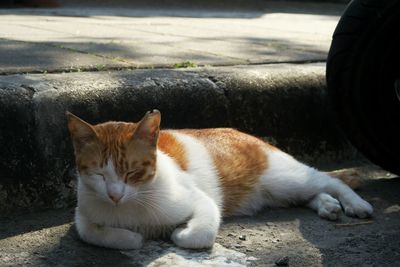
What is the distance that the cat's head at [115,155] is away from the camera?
2525mm

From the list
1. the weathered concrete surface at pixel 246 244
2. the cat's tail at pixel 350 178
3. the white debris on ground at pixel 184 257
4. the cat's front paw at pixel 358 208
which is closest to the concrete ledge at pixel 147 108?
the weathered concrete surface at pixel 246 244

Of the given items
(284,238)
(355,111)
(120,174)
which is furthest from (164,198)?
(355,111)

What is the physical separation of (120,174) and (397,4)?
148 centimetres

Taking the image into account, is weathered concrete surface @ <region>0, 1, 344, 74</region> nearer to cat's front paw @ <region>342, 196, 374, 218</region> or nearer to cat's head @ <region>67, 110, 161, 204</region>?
cat's head @ <region>67, 110, 161, 204</region>

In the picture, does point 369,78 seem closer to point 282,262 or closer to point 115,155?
point 282,262

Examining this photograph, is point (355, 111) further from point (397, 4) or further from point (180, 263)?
point (180, 263)

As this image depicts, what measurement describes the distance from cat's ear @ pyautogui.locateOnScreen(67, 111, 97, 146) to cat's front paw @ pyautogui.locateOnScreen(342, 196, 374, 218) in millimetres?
1203

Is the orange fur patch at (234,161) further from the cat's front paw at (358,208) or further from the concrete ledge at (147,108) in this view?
the cat's front paw at (358,208)

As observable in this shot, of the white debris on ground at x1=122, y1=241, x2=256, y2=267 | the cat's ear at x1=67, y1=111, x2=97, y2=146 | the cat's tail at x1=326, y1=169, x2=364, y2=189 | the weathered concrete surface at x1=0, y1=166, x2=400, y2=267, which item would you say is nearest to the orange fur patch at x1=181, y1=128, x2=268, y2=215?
the weathered concrete surface at x1=0, y1=166, x2=400, y2=267

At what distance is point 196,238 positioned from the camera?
2.62 meters

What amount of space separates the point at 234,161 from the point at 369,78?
0.75 meters

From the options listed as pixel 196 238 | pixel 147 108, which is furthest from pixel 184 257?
pixel 147 108

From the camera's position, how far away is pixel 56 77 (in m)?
3.16

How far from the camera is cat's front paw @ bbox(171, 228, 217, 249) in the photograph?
2627 millimetres
